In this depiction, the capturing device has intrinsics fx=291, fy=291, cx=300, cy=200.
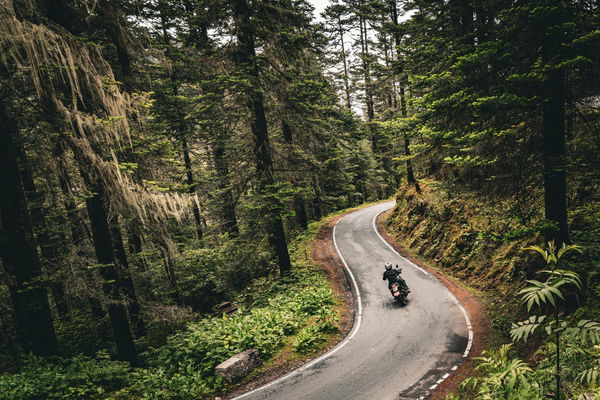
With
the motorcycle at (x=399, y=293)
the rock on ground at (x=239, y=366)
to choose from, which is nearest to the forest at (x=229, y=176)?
the rock on ground at (x=239, y=366)

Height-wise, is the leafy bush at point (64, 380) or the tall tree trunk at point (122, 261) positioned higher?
the tall tree trunk at point (122, 261)

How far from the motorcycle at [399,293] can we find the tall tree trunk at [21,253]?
11905mm

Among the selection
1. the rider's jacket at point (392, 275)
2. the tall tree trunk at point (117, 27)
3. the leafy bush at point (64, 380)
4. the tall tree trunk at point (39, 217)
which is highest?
the tall tree trunk at point (117, 27)

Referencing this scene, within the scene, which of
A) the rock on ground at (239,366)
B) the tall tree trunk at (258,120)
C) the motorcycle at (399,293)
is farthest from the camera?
the tall tree trunk at (258,120)

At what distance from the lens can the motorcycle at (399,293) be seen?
1241 cm

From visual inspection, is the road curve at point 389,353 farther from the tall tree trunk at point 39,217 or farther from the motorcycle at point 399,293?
the tall tree trunk at point 39,217

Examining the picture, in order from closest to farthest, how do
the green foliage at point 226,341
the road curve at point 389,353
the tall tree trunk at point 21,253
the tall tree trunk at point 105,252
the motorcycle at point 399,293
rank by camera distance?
the tall tree trunk at point 21,253 → the road curve at point 389,353 → the tall tree trunk at point 105,252 → the green foliage at point 226,341 → the motorcycle at point 399,293

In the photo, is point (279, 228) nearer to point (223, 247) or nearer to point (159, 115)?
point (223, 247)

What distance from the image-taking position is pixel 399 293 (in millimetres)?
12383

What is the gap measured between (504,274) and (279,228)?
33.3 ft

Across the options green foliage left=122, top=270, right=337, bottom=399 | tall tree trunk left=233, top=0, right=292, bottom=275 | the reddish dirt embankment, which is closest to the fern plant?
the reddish dirt embankment

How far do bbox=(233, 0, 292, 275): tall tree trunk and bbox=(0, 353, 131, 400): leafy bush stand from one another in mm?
8001

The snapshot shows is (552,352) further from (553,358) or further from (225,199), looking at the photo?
(225,199)

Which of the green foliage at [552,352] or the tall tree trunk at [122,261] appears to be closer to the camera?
the green foliage at [552,352]
